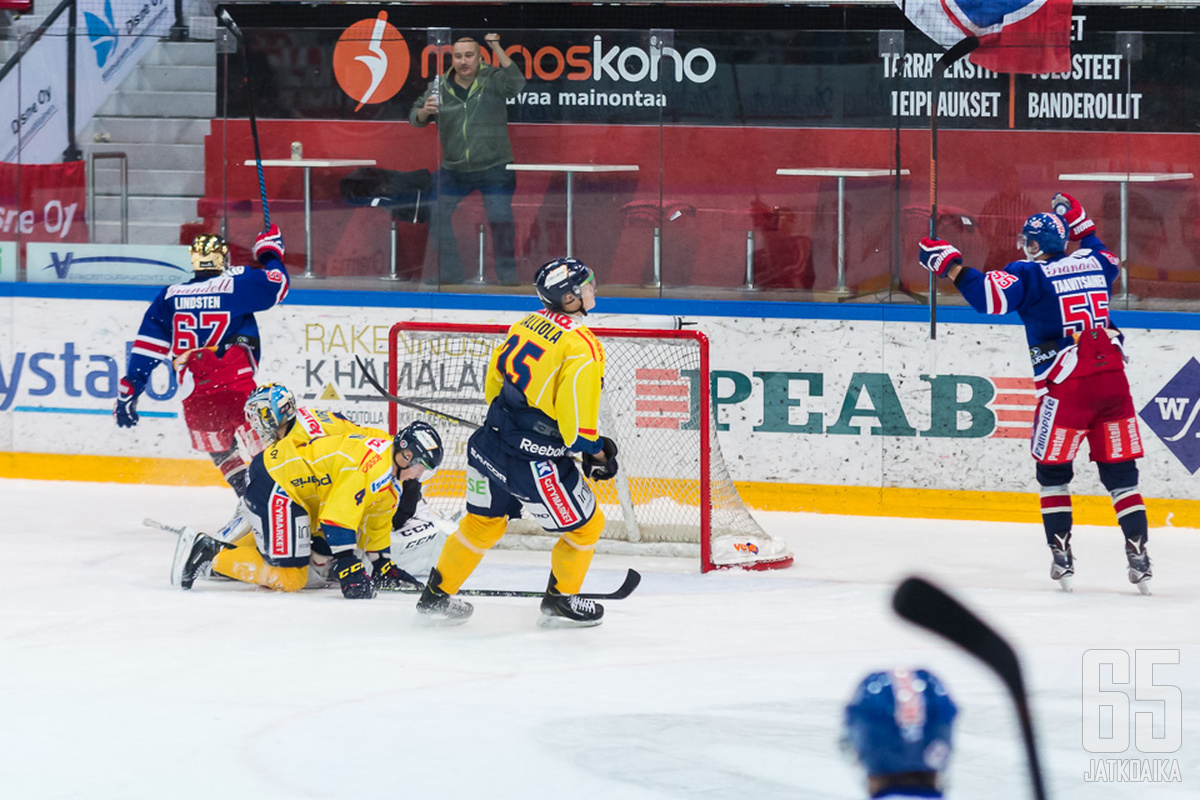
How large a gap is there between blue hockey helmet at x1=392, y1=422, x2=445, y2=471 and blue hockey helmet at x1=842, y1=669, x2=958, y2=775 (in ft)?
13.6

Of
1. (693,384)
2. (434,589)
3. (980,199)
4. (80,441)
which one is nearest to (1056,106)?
(980,199)

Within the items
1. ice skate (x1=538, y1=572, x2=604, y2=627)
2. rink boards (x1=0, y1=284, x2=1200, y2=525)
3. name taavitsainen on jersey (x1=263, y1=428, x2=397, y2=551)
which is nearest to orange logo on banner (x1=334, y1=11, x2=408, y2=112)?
rink boards (x1=0, y1=284, x2=1200, y2=525)

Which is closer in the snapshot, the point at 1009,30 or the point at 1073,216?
the point at 1073,216

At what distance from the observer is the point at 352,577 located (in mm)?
5520

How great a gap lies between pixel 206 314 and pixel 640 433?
1.85 metres

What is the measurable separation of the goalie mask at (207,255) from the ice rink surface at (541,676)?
1.14 metres

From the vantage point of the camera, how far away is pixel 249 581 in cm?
571

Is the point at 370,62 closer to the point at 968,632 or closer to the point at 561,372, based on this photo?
the point at 561,372

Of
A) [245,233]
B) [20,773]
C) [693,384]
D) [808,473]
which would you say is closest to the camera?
[20,773]

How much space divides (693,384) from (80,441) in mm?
3267

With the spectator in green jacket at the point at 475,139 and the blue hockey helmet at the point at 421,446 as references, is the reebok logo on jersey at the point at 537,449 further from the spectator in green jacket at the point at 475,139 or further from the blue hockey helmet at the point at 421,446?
the spectator in green jacket at the point at 475,139

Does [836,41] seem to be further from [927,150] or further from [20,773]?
[20,773]

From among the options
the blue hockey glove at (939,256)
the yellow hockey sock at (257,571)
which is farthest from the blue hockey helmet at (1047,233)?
the yellow hockey sock at (257,571)

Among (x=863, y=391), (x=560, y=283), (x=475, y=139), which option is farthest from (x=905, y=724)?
(x=475, y=139)
